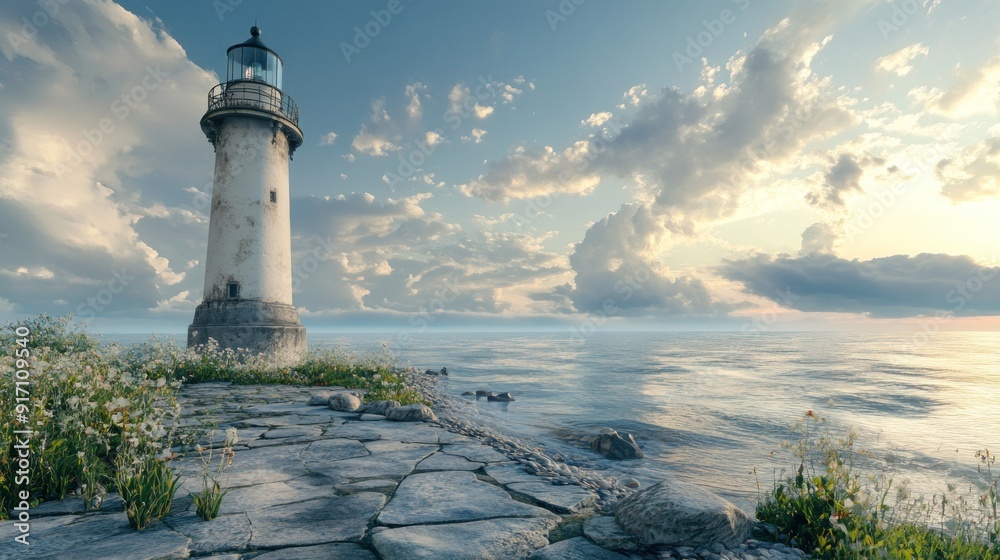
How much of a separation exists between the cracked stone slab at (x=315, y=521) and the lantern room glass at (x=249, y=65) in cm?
1752

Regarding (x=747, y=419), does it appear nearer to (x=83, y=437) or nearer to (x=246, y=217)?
(x=83, y=437)

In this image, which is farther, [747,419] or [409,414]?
[747,419]

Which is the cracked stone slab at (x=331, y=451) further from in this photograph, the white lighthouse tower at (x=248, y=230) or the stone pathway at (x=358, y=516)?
the white lighthouse tower at (x=248, y=230)

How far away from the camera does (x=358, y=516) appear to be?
3609 mm

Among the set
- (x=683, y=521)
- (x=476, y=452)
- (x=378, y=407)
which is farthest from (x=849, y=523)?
(x=378, y=407)

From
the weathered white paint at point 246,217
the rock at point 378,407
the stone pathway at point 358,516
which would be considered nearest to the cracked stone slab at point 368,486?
the stone pathway at point 358,516

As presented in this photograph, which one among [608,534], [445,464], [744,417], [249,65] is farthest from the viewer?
[249,65]

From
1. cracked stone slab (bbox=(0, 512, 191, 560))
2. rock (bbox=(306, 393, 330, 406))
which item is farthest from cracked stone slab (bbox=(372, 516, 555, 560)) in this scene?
rock (bbox=(306, 393, 330, 406))

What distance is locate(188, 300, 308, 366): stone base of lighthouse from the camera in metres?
14.9

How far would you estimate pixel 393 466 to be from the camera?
5031 mm

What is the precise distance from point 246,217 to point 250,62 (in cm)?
621

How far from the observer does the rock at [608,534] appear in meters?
3.23

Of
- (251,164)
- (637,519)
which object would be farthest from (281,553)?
(251,164)

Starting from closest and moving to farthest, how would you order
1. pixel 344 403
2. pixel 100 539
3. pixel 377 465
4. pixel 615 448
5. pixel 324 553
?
pixel 324 553, pixel 100 539, pixel 377 465, pixel 344 403, pixel 615 448
